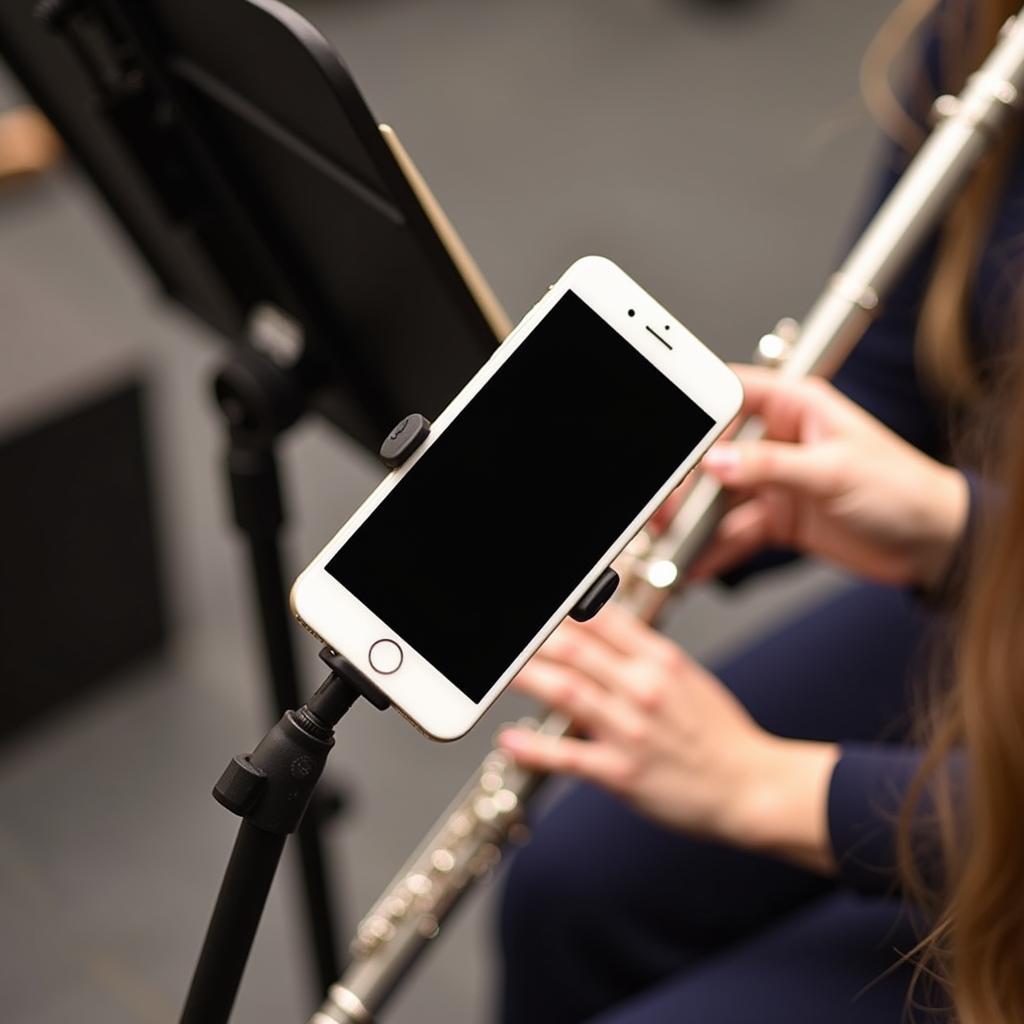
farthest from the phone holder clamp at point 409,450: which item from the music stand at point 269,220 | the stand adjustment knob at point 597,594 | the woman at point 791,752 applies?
the woman at point 791,752

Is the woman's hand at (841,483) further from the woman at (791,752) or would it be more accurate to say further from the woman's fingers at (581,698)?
the woman's fingers at (581,698)

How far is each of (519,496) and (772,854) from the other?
39cm

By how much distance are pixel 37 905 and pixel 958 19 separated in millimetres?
1037

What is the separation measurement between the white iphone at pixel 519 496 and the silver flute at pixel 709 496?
257mm

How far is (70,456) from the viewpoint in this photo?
126 centimetres

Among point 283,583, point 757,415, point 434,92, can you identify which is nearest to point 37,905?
point 283,583

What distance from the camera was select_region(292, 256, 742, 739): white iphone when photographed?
449 mm

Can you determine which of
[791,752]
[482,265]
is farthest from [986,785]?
[482,265]

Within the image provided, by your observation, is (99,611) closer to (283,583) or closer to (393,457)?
(283,583)

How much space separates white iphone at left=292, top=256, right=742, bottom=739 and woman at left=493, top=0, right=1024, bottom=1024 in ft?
1.03

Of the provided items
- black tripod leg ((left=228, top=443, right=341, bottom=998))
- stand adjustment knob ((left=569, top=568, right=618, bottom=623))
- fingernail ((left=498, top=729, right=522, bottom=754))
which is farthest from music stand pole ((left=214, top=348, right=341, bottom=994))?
stand adjustment knob ((left=569, top=568, right=618, bottom=623))

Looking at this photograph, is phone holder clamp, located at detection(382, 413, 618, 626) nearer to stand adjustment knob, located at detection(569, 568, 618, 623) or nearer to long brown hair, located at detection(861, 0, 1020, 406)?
stand adjustment knob, located at detection(569, 568, 618, 623)

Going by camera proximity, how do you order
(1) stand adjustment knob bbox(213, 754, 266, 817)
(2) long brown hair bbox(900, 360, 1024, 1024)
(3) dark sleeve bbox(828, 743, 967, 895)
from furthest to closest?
(3) dark sleeve bbox(828, 743, 967, 895), (2) long brown hair bbox(900, 360, 1024, 1024), (1) stand adjustment knob bbox(213, 754, 266, 817)

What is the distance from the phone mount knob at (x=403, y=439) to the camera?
0.44 metres
